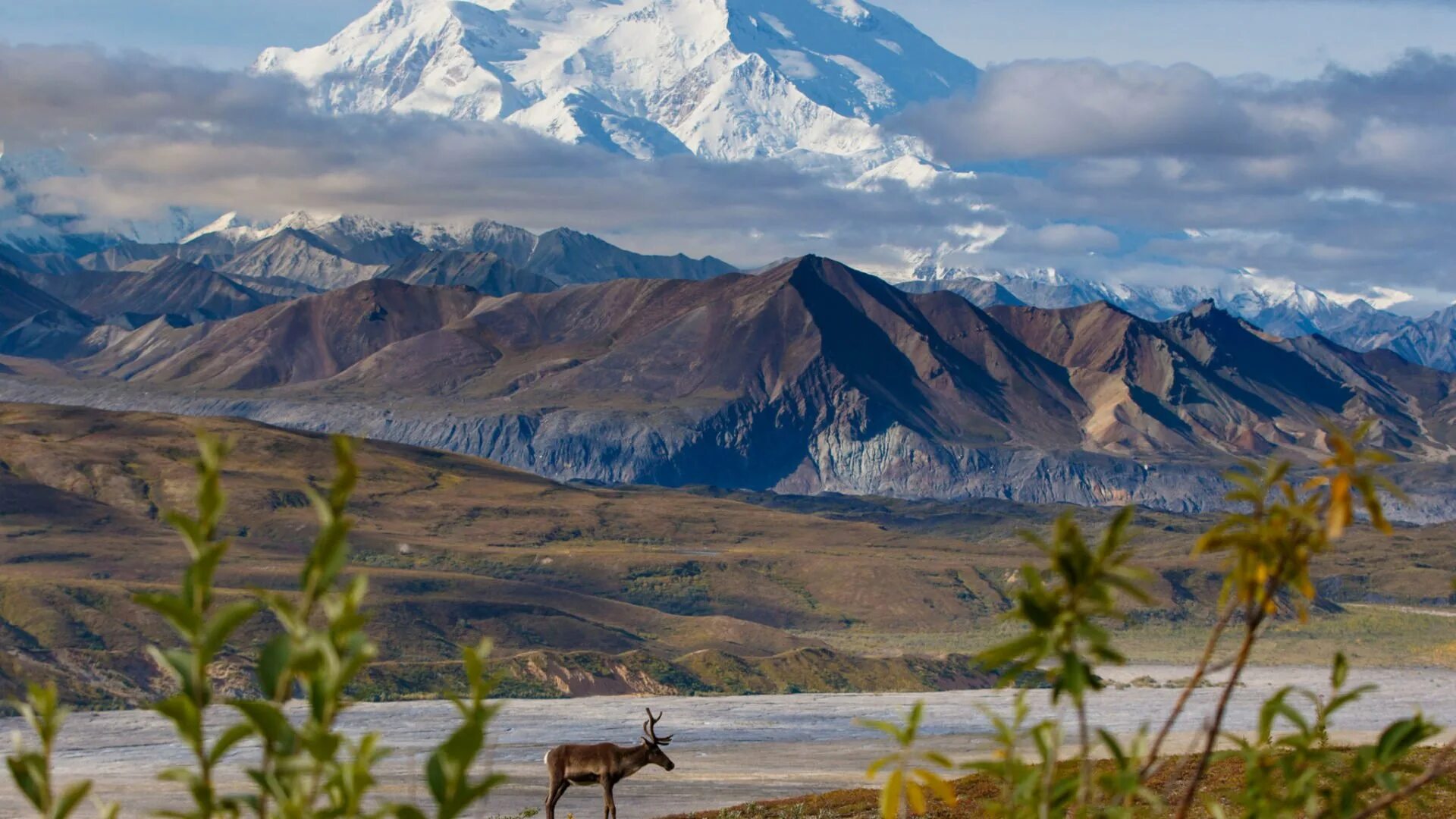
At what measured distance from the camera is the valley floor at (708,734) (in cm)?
9550

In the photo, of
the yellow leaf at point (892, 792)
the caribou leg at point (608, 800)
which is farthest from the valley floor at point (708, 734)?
the yellow leaf at point (892, 792)

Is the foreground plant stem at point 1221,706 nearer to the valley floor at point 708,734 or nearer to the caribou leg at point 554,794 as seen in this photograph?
the caribou leg at point 554,794

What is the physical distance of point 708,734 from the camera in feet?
445

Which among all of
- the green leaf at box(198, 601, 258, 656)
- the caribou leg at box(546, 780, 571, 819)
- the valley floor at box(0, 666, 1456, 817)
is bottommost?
the valley floor at box(0, 666, 1456, 817)

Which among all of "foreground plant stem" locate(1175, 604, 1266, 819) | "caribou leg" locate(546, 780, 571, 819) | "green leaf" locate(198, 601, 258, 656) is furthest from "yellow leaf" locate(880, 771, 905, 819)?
"caribou leg" locate(546, 780, 571, 819)

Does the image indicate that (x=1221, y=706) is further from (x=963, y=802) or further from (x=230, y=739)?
(x=963, y=802)

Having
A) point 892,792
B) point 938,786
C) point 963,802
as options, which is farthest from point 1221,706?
point 963,802

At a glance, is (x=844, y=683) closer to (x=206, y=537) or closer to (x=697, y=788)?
(x=697, y=788)

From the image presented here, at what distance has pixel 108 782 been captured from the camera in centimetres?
10519

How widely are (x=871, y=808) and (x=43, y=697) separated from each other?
181 ft

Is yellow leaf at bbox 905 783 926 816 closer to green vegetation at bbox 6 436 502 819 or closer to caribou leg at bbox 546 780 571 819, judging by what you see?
green vegetation at bbox 6 436 502 819

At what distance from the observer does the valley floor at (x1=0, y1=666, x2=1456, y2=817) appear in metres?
95.5

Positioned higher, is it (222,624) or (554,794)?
(222,624)

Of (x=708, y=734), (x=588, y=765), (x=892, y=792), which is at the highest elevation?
(x=892, y=792)
